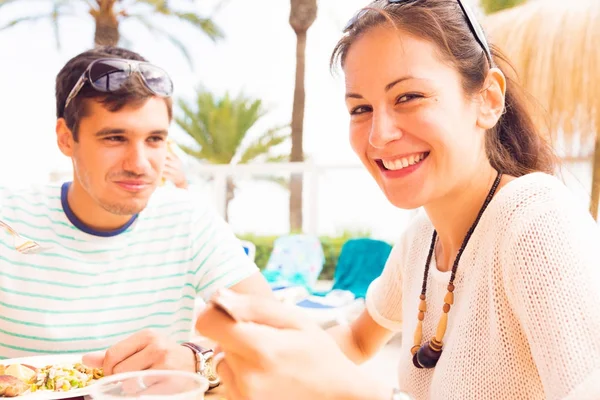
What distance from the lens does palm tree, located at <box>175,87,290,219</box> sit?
12.4m

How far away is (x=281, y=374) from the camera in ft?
1.85

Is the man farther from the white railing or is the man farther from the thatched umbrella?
the white railing

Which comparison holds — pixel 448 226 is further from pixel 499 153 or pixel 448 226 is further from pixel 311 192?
pixel 311 192

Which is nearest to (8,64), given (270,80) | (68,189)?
(270,80)

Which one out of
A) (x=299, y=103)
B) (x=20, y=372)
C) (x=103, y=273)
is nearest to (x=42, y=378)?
(x=20, y=372)

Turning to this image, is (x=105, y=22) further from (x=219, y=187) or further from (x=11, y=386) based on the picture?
(x=11, y=386)

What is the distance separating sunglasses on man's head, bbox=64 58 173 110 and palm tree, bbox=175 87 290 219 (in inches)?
416

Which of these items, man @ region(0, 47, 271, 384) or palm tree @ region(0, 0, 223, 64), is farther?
palm tree @ region(0, 0, 223, 64)

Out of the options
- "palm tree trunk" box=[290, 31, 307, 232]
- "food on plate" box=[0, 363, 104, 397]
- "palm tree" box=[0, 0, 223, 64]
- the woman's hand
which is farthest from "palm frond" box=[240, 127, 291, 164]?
the woman's hand

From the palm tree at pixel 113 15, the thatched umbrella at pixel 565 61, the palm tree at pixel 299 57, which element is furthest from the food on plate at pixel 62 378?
the palm tree at pixel 113 15

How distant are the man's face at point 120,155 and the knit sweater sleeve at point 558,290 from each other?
3.76ft

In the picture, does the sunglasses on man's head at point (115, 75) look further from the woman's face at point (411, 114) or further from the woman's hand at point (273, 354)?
the woman's hand at point (273, 354)

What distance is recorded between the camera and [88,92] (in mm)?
1684

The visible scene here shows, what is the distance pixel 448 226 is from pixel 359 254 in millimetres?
3602
